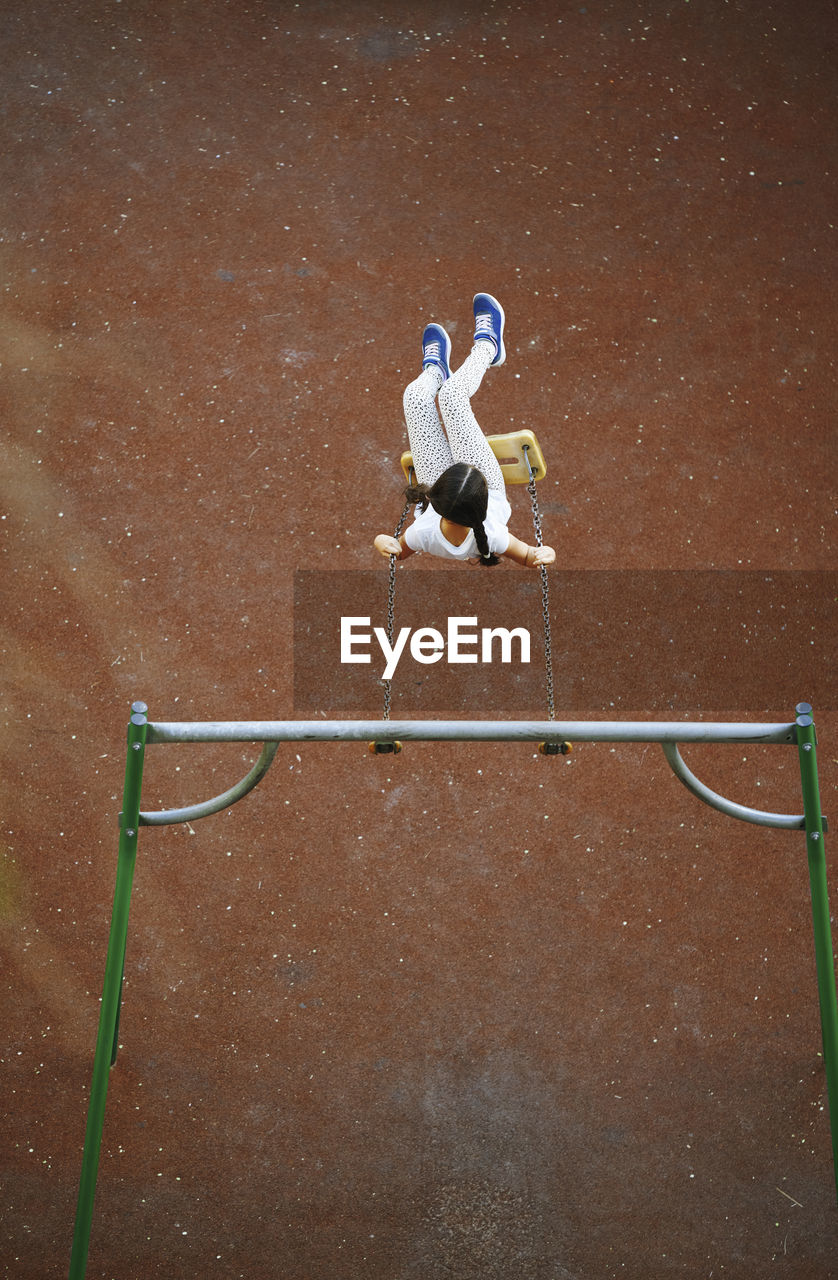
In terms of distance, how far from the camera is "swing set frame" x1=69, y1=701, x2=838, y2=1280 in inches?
97.3

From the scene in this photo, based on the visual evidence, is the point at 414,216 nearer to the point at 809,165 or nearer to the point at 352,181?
the point at 352,181

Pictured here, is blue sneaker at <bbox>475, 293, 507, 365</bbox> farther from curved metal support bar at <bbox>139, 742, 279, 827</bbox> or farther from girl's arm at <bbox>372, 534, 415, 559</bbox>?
curved metal support bar at <bbox>139, 742, 279, 827</bbox>

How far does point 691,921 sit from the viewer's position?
403 cm

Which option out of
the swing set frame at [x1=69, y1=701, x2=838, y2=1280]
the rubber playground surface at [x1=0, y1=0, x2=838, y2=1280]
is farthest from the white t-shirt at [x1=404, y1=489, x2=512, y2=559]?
the rubber playground surface at [x1=0, y1=0, x2=838, y2=1280]

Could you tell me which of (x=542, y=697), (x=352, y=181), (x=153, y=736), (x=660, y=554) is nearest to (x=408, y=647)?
(x=542, y=697)

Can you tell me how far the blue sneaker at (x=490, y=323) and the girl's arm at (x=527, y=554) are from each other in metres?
0.61

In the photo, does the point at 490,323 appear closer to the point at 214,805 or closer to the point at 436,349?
the point at 436,349

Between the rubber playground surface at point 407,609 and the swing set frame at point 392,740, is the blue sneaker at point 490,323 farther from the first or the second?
the swing set frame at point 392,740

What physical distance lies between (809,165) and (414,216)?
5.71ft

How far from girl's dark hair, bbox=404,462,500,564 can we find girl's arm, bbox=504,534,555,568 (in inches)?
6.3

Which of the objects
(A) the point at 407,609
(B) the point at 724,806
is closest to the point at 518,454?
(B) the point at 724,806

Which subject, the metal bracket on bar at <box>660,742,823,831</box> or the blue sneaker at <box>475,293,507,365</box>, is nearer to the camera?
the metal bracket on bar at <box>660,742,823,831</box>

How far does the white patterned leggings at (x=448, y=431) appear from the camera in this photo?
302cm

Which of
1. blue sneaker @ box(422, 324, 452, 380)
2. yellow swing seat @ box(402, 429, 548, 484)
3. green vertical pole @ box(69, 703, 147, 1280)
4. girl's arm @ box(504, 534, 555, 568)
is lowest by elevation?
green vertical pole @ box(69, 703, 147, 1280)
